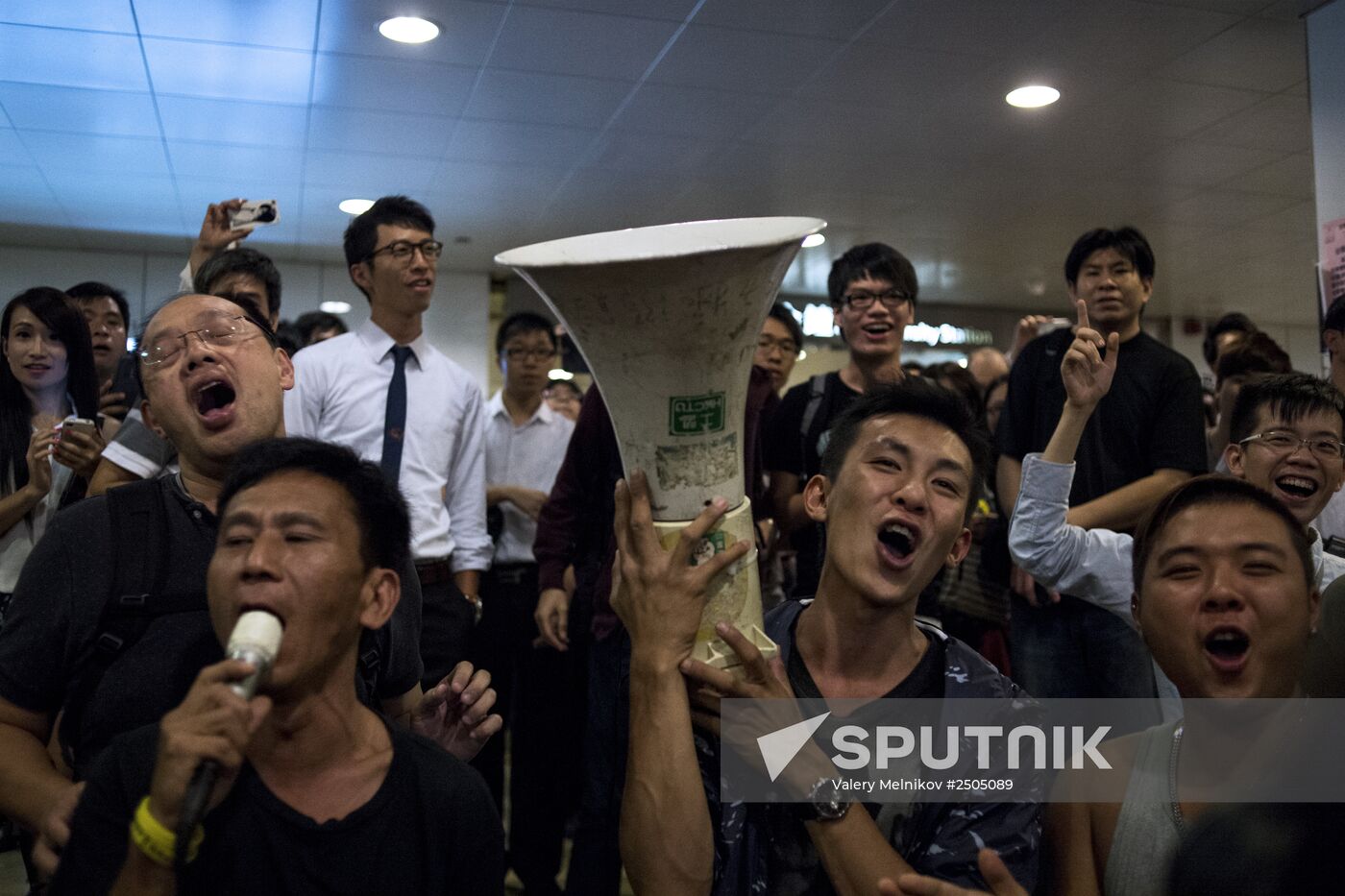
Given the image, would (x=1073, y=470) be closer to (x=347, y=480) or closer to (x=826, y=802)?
(x=826, y=802)

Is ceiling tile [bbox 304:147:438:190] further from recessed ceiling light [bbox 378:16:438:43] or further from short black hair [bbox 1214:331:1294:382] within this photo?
short black hair [bbox 1214:331:1294:382]

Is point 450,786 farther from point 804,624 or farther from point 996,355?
point 996,355

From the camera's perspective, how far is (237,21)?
4.00 meters

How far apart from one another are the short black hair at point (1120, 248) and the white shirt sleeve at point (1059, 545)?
3.31ft

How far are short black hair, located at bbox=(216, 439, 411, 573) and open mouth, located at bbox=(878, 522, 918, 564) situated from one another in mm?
664

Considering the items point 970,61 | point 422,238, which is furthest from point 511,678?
point 970,61

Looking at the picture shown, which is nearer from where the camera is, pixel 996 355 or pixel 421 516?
pixel 421 516

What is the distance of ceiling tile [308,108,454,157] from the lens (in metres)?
5.04

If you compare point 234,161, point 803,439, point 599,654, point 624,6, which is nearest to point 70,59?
point 234,161

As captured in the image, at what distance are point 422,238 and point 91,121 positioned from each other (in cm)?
318

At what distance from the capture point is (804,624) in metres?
1.61

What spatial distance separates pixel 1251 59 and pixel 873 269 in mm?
2471

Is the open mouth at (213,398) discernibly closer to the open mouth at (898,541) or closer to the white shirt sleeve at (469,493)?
the open mouth at (898,541)

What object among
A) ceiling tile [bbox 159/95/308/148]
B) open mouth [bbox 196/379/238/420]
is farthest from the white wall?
open mouth [bbox 196/379/238/420]
